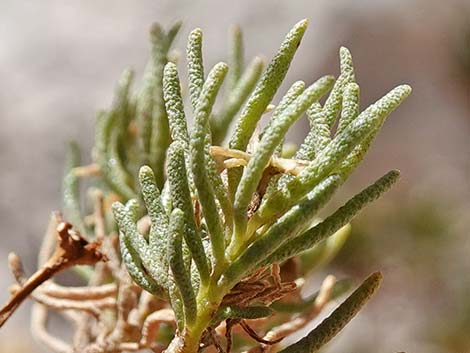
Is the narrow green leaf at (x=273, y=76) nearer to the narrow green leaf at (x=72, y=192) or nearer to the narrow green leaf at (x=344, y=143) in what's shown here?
the narrow green leaf at (x=344, y=143)

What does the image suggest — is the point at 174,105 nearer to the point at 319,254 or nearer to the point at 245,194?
the point at 245,194

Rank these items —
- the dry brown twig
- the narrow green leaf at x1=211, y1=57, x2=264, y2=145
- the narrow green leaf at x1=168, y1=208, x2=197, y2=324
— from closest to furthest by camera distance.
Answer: the narrow green leaf at x1=168, y1=208, x2=197, y2=324, the dry brown twig, the narrow green leaf at x1=211, y1=57, x2=264, y2=145

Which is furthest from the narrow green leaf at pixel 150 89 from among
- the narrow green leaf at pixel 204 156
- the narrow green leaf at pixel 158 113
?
the narrow green leaf at pixel 204 156

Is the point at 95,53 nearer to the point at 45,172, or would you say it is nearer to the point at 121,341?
the point at 45,172

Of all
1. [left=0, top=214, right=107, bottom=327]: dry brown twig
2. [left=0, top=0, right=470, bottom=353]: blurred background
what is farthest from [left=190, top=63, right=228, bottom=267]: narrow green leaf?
[left=0, top=0, right=470, bottom=353]: blurred background

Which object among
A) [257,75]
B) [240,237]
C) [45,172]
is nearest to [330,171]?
[240,237]

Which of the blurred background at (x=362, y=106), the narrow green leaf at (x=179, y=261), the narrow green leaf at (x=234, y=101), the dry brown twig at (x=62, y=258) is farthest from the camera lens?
the blurred background at (x=362, y=106)

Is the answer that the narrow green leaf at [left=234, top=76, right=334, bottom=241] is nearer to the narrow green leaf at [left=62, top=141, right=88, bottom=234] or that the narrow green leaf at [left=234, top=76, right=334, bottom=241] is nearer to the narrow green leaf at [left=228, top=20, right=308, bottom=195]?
the narrow green leaf at [left=228, top=20, right=308, bottom=195]
